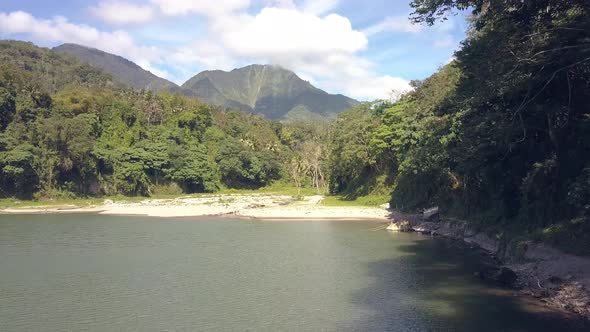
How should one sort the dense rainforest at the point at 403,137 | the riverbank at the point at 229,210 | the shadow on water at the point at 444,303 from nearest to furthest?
the shadow on water at the point at 444,303 → the dense rainforest at the point at 403,137 → the riverbank at the point at 229,210

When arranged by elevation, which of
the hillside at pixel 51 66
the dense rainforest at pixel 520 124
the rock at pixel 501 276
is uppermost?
the hillside at pixel 51 66

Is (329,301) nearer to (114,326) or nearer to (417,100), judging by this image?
(114,326)

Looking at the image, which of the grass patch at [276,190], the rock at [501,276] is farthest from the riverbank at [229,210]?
the grass patch at [276,190]

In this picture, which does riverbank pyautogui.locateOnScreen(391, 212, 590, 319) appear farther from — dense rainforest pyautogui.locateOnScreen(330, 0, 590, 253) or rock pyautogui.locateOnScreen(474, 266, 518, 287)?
dense rainforest pyautogui.locateOnScreen(330, 0, 590, 253)

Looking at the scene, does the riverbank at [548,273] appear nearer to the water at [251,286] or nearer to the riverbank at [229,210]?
the water at [251,286]

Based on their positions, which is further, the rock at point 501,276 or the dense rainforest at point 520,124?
the rock at point 501,276

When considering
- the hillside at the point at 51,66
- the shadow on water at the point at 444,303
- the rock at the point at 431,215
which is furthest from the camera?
the hillside at the point at 51,66

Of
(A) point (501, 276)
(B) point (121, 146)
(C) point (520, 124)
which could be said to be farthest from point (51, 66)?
(A) point (501, 276)

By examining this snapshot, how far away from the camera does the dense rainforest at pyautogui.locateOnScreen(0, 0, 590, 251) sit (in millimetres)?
18391

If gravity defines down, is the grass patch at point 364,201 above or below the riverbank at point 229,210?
above

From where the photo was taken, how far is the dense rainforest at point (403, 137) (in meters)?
18.4

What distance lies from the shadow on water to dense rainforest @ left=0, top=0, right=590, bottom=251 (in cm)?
400

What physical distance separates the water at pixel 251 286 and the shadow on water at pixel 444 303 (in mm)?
44

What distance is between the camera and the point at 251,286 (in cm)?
2133
